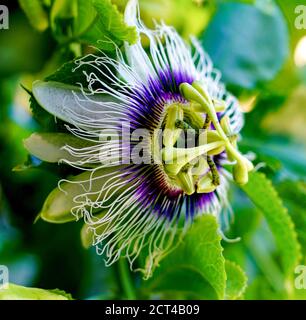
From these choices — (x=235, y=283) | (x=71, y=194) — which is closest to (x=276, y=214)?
(x=235, y=283)

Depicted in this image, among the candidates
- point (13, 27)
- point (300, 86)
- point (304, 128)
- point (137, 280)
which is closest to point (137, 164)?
point (137, 280)

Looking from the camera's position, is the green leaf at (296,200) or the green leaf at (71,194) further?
the green leaf at (296,200)

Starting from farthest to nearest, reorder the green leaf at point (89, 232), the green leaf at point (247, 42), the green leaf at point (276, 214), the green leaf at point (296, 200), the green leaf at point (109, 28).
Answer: the green leaf at point (247, 42) → the green leaf at point (296, 200) → the green leaf at point (276, 214) → the green leaf at point (89, 232) → the green leaf at point (109, 28)

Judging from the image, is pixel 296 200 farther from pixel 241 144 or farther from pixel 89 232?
pixel 89 232

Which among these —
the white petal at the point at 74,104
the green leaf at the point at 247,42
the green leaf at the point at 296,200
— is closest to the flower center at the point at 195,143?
the white petal at the point at 74,104

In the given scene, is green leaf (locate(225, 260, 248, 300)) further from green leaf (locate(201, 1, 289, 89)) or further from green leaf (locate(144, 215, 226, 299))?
green leaf (locate(201, 1, 289, 89))

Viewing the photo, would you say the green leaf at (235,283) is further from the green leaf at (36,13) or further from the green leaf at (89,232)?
the green leaf at (36,13)

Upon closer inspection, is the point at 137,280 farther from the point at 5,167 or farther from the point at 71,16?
the point at 71,16
